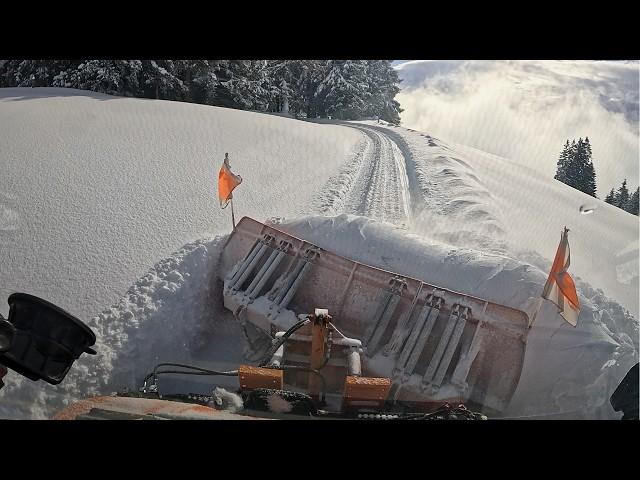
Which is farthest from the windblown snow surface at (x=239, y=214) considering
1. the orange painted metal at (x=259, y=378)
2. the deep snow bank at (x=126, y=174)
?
the orange painted metal at (x=259, y=378)

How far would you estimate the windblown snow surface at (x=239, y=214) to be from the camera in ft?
6.90

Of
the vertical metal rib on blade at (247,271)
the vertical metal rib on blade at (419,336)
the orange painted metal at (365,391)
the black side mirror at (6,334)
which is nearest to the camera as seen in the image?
the black side mirror at (6,334)

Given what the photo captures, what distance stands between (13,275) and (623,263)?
2.61 m

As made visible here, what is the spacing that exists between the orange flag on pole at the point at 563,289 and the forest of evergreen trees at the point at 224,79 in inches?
39.9

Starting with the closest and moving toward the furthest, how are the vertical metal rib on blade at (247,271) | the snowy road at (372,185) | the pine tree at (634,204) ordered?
the pine tree at (634,204)
the snowy road at (372,185)
the vertical metal rib on blade at (247,271)

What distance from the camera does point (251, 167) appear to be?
2.42 m

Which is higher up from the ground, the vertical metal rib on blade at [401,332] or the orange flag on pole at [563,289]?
the orange flag on pole at [563,289]

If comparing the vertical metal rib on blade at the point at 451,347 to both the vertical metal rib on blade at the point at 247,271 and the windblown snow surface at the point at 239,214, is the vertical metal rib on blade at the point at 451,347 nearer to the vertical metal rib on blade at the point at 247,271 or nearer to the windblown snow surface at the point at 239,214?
the windblown snow surface at the point at 239,214

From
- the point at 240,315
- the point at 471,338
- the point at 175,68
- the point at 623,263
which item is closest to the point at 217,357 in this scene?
the point at 240,315

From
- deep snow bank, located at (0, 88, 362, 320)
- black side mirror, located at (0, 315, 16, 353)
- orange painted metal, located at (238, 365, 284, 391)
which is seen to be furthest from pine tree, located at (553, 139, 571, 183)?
black side mirror, located at (0, 315, 16, 353)

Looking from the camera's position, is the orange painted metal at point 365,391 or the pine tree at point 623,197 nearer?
the orange painted metal at point 365,391

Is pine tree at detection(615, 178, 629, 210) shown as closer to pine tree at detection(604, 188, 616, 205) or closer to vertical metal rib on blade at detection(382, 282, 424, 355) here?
pine tree at detection(604, 188, 616, 205)

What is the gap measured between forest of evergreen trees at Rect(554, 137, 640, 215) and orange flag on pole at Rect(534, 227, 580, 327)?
37cm
